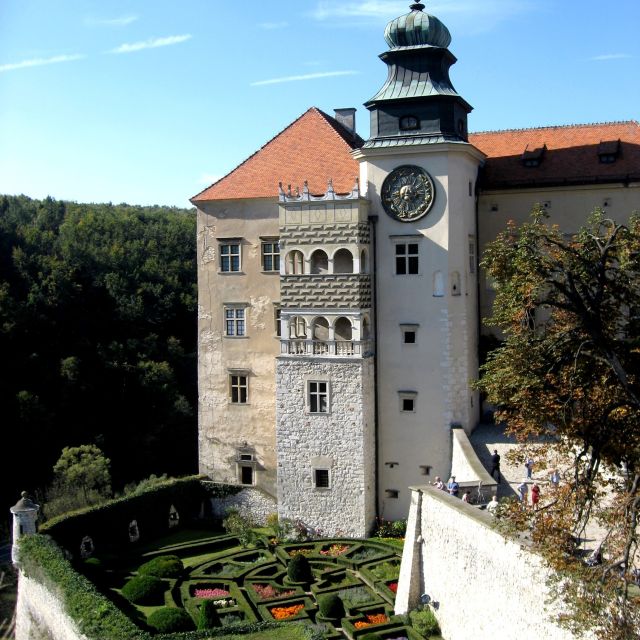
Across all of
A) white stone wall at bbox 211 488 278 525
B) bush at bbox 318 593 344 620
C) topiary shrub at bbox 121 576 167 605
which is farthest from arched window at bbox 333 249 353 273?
topiary shrub at bbox 121 576 167 605

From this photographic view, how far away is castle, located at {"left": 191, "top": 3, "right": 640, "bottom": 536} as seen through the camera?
28.0 metres

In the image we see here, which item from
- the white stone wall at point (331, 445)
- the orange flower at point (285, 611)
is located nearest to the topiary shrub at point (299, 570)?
the orange flower at point (285, 611)

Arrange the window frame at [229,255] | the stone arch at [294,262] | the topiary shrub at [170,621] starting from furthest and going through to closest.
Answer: the window frame at [229,255], the stone arch at [294,262], the topiary shrub at [170,621]

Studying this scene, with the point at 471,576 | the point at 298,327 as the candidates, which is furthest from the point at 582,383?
the point at 298,327

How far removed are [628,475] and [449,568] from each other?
22.8 feet

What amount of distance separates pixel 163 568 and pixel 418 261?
41.4 ft

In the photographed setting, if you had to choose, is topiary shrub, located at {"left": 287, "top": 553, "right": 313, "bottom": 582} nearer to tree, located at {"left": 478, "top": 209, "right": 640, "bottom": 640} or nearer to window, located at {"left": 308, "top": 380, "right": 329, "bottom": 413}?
window, located at {"left": 308, "top": 380, "right": 329, "bottom": 413}

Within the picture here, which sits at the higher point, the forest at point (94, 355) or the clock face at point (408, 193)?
the clock face at point (408, 193)

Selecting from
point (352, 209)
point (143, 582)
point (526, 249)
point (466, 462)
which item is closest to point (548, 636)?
point (526, 249)

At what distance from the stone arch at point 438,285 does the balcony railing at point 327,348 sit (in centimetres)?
276

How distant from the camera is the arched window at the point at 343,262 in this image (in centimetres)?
2859

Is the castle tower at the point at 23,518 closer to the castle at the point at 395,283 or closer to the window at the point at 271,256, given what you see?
the castle at the point at 395,283

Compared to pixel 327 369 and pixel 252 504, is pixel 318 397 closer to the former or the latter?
pixel 327 369

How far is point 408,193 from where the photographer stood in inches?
1113
